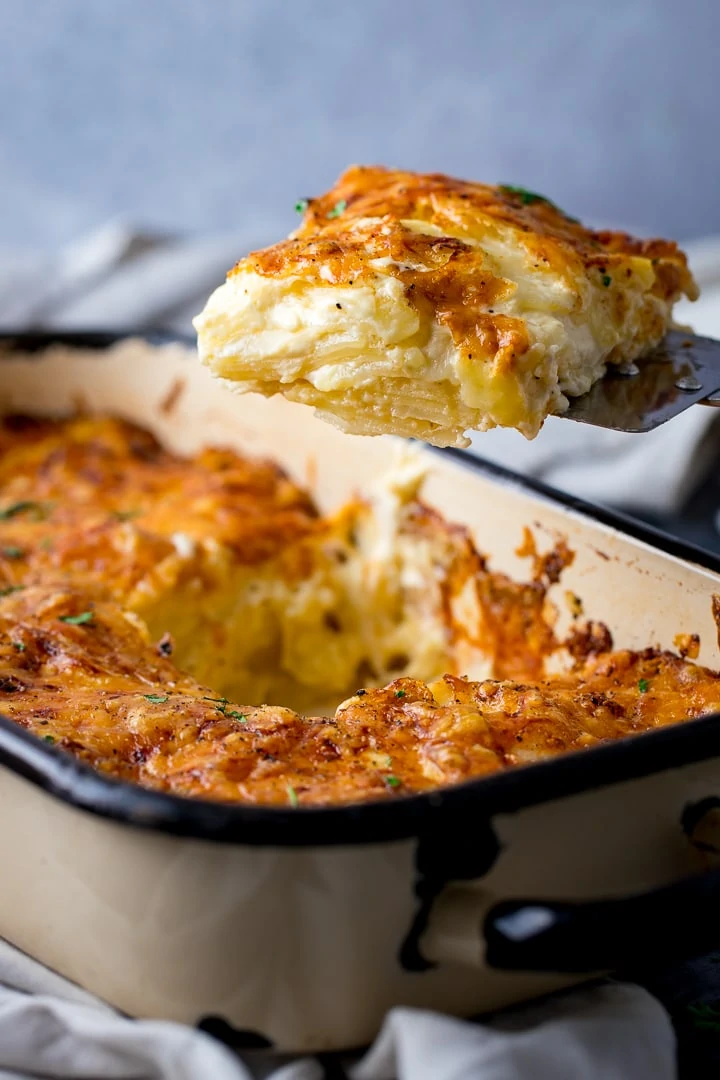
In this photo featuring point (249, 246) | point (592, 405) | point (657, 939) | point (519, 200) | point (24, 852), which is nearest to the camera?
point (657, 939)

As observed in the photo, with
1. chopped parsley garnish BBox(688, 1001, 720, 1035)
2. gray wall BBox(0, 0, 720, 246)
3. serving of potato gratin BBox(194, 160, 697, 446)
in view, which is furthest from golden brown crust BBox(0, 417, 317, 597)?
gray wall BBox(0, 0, 720, 246)

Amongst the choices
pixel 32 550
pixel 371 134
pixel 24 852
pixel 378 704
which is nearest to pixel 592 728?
pixel 378 704

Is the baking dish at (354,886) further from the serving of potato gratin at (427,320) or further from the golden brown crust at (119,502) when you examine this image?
the golden brown crust at (119,502)

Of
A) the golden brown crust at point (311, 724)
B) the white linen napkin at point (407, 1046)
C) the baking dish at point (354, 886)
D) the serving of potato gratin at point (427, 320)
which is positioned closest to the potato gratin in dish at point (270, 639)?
the golden brown crust at point (311, 724)

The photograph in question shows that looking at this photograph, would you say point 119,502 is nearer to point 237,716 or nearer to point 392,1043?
point 237,716

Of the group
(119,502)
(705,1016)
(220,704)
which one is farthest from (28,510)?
(705,1016)

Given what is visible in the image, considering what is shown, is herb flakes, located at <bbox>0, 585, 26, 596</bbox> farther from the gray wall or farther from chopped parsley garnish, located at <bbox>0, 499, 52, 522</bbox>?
the gray wall

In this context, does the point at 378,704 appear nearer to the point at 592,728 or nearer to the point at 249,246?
the point at 592,728
